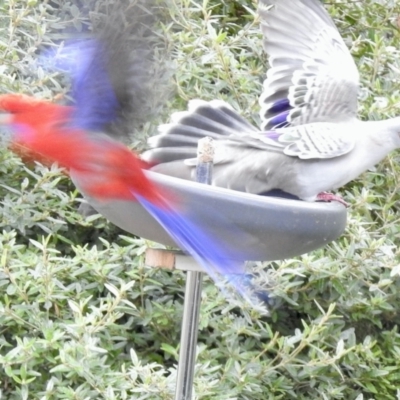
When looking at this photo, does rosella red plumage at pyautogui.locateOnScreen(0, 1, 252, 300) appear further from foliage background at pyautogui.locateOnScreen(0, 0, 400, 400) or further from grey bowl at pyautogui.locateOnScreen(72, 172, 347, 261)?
foliage background at pyautogui.locateOnScreen(0, 0, 400, 400)

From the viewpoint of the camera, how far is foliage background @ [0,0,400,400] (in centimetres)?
196

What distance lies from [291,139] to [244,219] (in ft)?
1.47

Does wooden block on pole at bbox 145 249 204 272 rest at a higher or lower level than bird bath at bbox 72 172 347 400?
lower

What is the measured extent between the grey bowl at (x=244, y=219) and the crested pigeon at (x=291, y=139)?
0.77ft

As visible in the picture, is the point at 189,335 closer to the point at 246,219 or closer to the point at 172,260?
the point at 172,260

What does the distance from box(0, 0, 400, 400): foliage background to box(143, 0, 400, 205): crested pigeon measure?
0.97 feet

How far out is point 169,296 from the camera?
2205mm

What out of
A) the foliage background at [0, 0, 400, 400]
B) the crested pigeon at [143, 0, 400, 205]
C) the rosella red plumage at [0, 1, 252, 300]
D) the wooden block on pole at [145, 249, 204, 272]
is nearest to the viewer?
the rosella red plumage at [0, 1, 252, 300]

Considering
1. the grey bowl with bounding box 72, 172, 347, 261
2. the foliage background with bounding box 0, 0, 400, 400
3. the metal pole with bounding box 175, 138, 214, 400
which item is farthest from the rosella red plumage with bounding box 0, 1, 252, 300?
the foliage background with bounding box 0, 0, 400, 400

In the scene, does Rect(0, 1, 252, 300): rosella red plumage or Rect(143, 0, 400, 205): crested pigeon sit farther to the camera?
Rect(143, 0, 400, 205): crested pigeon

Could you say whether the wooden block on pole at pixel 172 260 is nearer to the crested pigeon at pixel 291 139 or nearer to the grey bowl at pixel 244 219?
the grey bowl at pixel 244 219

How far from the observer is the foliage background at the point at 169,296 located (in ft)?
6.44

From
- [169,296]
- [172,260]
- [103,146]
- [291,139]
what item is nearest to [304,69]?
[291,139]

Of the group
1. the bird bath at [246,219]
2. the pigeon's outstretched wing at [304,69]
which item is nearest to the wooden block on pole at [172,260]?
the bird bath at [246,219]
